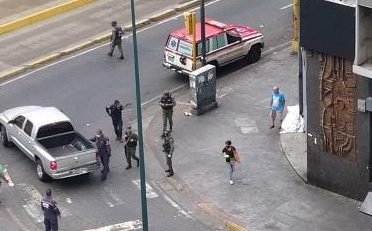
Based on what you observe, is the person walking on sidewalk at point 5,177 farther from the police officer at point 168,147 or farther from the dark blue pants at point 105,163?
the police officer at point 168,147

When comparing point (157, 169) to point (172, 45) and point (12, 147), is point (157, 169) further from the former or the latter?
point (172, 45)

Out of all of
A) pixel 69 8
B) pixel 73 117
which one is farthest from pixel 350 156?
pixel 69 8

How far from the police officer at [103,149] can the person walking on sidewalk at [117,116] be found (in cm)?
199

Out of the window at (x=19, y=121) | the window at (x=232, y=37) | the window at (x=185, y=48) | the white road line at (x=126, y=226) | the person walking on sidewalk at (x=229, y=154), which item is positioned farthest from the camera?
the window at (x=232, y=37)

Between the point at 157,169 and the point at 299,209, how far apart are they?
4.52 meters

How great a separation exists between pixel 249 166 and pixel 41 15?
1499 cm

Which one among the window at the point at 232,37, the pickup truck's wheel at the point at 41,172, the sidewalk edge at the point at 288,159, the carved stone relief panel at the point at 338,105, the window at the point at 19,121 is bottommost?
the sidewalk edge at the point at 288,159

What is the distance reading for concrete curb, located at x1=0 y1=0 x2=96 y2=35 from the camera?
38.8 meters

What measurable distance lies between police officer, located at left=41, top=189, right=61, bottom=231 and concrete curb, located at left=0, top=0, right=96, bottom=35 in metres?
16.0

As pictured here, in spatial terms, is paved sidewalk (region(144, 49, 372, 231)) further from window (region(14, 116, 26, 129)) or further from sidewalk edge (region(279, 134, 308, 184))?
window (region(14, 116, 26, 129))

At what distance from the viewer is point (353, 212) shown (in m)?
25.2

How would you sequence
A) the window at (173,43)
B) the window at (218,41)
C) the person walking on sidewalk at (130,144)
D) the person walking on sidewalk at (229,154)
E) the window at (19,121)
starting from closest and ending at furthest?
the person walking on sidewalk at (229,154)
the person walking on sidewalk at (130,144)
the window at (19,121)
the window at (173,43)
the window at (218,41)

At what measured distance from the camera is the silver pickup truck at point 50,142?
26.4 meters

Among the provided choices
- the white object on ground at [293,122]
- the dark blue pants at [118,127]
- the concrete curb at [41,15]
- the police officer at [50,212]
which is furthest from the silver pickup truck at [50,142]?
the concrete curb at [41,15]
